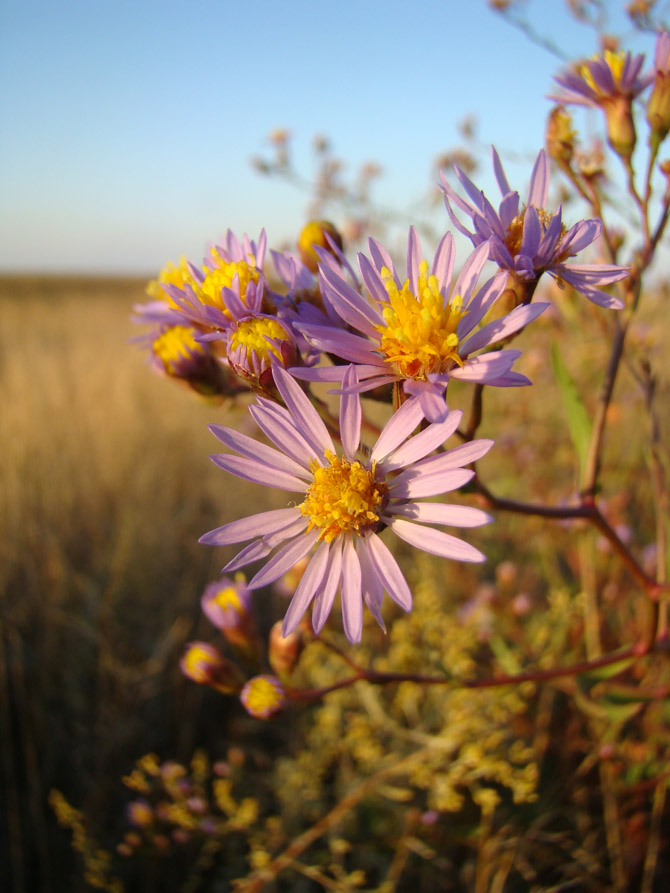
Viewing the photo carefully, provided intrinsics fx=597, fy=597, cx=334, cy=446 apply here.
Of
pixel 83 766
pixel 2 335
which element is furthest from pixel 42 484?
pixel 2 335

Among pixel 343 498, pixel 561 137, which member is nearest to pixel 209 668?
pixel 343 498

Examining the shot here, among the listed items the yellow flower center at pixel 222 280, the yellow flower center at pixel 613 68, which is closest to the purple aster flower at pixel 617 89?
the yellow flower center at pixel 613 68

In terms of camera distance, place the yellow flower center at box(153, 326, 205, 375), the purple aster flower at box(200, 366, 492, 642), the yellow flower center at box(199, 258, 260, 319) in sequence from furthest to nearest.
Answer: the yellow flower center at box(153, 326, 205, 375) → the yellow flower center at box(199, 258, 260, 319) → the purple aster flower at box(200, 366, 492, 642)

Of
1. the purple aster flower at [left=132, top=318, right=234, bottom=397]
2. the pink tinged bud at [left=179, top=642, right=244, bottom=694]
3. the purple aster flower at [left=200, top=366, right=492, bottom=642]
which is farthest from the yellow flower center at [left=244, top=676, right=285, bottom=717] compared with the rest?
the purple aster flower at [left=132, top=318, right=234, bottom=397]

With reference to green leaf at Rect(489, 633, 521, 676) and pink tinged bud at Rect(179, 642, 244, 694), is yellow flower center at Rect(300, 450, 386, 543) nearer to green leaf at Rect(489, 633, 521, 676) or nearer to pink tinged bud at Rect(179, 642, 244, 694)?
pink tinged bud at Rect(179, 642, 244, 694)

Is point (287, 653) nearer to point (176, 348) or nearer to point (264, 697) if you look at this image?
point (264, 697)
